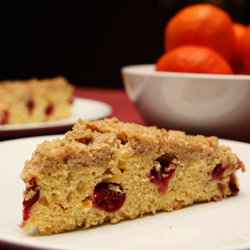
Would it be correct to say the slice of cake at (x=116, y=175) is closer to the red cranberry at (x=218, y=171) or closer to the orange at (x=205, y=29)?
the red cranberry at (x=218, y=171)

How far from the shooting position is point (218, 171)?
1311 millimetres

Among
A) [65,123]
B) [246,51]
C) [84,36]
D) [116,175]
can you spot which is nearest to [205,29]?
[246,51]

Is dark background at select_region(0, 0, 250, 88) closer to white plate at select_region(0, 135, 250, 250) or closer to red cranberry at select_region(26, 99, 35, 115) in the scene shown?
red cranberry at select_region(26, 99, 35, 115)

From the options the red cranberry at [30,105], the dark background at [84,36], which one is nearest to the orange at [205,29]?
the red cranberry at [30,105]

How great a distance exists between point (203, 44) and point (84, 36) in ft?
15.8

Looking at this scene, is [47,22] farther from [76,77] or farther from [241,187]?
[241,187]

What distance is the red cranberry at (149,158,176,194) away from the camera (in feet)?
4.00

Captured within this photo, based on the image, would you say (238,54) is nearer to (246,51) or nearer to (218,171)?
(246,51)

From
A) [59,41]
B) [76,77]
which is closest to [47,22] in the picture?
[59,41]

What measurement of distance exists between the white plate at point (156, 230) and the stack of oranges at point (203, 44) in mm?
613

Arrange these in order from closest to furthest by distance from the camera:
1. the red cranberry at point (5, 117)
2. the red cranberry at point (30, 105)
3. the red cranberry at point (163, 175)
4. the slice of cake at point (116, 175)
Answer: the slice of cake at point (116, 175)
the red cranberry at point (163, 175)
the red cranberry at point (5, 117)
the red cranberry at point (30, 105)

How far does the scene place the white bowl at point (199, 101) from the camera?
164 centimetres

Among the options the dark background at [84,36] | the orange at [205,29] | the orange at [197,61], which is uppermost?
the orange at [205,29]

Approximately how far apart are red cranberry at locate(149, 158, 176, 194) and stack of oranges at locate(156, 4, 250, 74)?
645 mm
